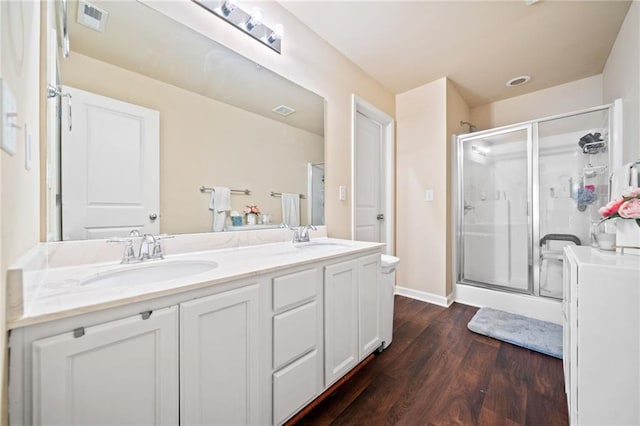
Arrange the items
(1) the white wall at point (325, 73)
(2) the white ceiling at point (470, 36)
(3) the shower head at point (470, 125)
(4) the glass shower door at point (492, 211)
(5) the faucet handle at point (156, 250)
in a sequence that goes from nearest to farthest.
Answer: (5) the faucet handle at point (156, 250)
(1) the white wall at point (325, 73)
(2) the white ceiling at point (470, 36)
(4) the glass shower door at point (492, 211)
(3) the shower head at point (470, 125)

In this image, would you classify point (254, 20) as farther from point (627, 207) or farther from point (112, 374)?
point (627, 207)

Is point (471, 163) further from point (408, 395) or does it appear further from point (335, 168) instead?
point (408, 395)

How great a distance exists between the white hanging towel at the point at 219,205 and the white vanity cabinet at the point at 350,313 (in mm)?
680

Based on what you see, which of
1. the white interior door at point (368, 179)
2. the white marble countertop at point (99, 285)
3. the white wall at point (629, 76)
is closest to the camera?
the white marble countertop at point (99, 285)

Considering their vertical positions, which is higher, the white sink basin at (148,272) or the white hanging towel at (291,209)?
the white hanging towel at (291,209)

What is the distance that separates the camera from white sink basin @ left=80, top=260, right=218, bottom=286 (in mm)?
954

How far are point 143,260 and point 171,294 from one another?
0.46 meters

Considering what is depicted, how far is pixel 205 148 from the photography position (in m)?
1.40

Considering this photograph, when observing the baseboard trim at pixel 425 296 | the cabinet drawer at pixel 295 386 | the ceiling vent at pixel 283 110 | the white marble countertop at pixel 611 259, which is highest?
the ceiling vent at pixel 283 110

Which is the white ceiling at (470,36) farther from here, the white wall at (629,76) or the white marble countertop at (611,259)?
the white marble countertop at (611,259)

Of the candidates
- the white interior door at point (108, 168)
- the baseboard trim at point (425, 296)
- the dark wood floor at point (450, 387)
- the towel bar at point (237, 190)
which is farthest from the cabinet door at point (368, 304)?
the baseboard trim at point (425, 296)

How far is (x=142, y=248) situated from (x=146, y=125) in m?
0.58

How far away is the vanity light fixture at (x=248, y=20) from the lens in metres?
1.41

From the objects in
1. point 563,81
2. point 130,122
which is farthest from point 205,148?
point 563,81
